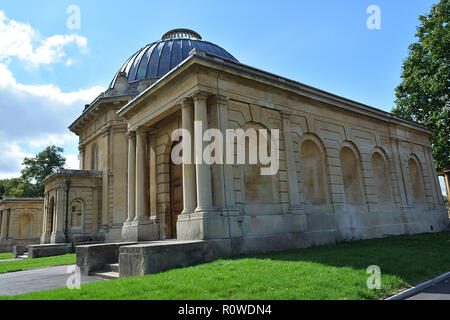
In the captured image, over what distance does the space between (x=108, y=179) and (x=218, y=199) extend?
17845mm

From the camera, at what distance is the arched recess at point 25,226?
4197 cm

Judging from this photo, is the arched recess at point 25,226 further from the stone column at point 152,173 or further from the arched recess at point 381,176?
the arched recess at point 381,176

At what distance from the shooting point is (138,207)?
50.8 ft

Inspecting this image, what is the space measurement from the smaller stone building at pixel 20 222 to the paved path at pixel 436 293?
4301 centimetres

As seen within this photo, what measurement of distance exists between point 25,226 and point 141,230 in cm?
3541

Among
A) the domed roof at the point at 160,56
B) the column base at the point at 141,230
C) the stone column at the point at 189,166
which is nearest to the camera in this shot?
the stone column at the point at 189,166

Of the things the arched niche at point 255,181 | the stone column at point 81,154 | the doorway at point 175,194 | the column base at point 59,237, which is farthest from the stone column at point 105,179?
the arched niche at point 255,181

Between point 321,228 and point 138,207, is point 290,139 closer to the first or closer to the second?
point 321,228

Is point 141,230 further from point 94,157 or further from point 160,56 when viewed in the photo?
point 160,56

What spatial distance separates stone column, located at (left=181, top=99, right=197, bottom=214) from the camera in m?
12.2

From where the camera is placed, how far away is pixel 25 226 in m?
42.6

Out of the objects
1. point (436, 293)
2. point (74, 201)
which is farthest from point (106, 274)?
point (74, 201)

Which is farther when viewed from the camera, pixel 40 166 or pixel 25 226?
pixel 40 166

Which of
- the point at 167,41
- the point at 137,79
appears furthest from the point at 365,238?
the point at 167,41
